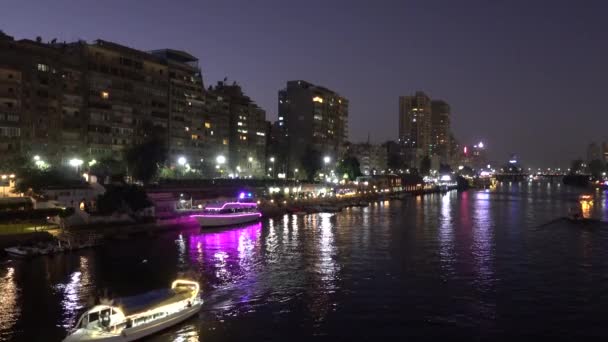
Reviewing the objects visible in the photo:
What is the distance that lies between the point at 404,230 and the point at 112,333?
5386 centimetres

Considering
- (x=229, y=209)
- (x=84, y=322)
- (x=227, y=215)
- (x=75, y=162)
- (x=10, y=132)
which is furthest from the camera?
(x=75, y=162)

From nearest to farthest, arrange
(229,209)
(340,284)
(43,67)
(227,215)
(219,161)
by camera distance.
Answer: (340,284) → (227,215) → (229,209) → (43,67) → (219,161)

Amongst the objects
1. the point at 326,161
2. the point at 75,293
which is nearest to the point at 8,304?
the point at 75,293

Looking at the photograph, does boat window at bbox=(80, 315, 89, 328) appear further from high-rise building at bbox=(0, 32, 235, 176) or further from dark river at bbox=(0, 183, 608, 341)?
high-rise building at bbox=(0, 32, 235, 176)

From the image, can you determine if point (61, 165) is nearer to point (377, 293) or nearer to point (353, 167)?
point (377, 293)

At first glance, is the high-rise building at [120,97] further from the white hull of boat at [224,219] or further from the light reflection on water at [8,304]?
the light reflection on water at [8,304]

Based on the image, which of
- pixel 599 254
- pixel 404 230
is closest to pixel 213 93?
pixel 404 230

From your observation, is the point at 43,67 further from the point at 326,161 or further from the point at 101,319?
the point at 326,161

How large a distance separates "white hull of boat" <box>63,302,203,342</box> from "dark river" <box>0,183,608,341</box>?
1.63ft

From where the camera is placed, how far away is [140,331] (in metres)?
28.8

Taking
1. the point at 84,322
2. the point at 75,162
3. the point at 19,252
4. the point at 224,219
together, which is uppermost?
the point at 75,162

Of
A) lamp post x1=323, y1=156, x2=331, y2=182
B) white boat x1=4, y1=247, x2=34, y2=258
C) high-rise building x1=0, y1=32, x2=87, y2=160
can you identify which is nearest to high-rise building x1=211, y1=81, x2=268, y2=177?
lamp post x1=323, y1=156, x2=331, y2=182

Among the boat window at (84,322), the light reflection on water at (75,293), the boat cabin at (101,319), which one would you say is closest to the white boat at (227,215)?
the light reflection on water at (75,293)

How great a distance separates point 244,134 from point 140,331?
12509cm
